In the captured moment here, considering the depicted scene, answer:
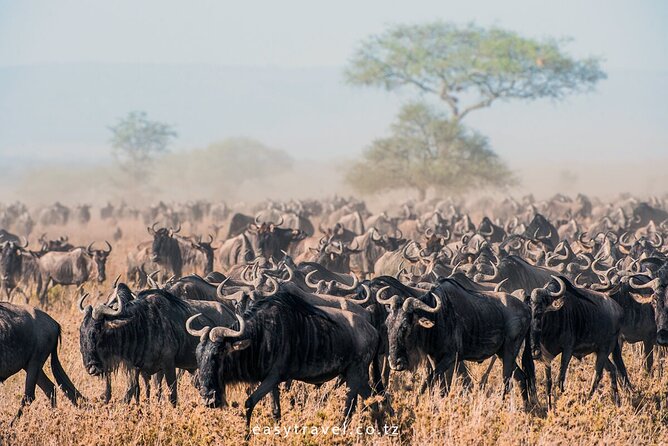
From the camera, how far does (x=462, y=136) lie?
56625mm

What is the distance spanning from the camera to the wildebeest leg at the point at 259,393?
798 cm

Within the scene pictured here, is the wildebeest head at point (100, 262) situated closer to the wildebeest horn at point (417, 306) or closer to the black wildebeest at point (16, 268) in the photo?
the black wildebeest at point (16, 268)

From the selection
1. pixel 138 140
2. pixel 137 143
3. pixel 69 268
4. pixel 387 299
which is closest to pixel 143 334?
pixel 387 299

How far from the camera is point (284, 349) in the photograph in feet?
27.2

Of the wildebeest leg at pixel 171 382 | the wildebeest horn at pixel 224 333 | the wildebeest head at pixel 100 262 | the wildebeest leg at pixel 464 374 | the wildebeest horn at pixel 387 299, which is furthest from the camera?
the wildebeest head at pixel 100 262

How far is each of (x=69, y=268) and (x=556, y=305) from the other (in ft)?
36.6

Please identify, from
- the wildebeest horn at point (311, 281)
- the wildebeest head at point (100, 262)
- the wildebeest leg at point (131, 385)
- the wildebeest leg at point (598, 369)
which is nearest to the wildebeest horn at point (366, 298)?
the wildebeest horn at point (311, 281)

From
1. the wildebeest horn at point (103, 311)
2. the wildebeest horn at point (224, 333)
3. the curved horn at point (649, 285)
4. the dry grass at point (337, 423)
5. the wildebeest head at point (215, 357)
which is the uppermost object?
the curved horn at point (649, 285)

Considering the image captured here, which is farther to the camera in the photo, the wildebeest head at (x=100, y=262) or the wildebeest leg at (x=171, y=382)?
the wildebeest head at (x=100, y=262)

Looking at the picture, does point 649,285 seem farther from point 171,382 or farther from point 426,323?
point 171,382

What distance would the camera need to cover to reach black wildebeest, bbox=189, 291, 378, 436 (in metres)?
7.91

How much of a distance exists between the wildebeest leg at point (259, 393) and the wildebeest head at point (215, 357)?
9.2 inches

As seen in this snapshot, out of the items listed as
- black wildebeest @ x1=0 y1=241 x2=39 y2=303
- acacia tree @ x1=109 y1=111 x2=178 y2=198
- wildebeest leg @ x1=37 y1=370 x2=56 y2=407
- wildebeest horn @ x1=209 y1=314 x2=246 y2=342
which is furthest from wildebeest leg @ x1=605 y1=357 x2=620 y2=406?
acacia tree @ x1=109 y1=111 x2=178 y2=198

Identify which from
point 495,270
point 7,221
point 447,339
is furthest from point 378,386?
point 7,221
